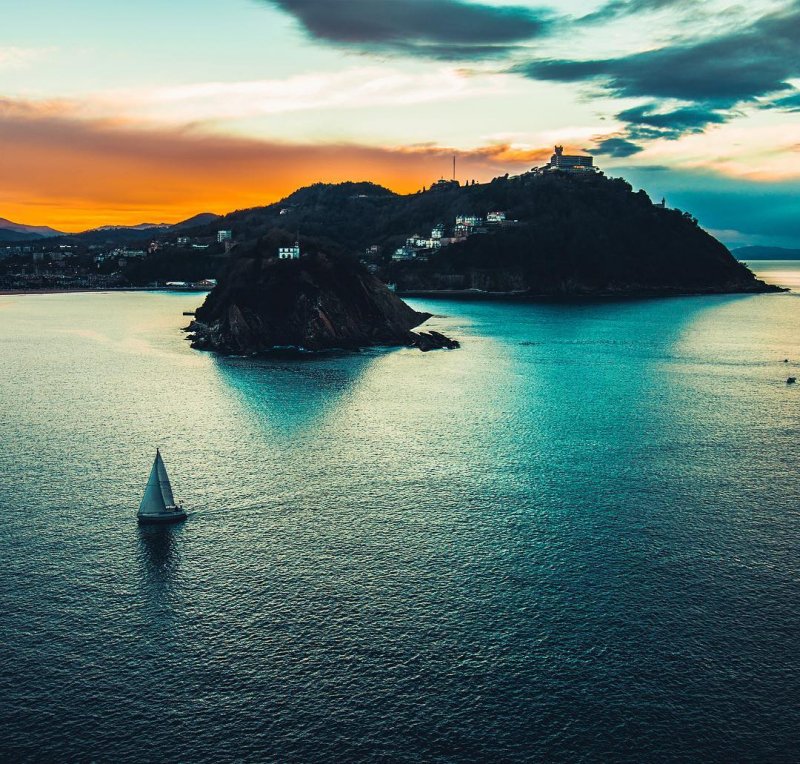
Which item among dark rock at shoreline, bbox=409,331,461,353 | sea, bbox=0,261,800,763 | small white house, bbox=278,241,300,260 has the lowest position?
sea, bbox=0,261,800,763

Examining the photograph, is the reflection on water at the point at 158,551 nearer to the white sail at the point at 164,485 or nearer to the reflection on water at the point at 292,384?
the white sail at the point at 164,485

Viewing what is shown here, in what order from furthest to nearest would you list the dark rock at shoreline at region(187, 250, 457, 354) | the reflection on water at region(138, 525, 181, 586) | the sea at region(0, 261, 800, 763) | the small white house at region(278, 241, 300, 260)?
the small white house at region(278, 241, 300, 260) → the dark rock at shoreline at region(187, 250, 457, 354) → the reflection on water at region(138, 525, 181, 586) → the sea at region(0, 261, 800, 763)

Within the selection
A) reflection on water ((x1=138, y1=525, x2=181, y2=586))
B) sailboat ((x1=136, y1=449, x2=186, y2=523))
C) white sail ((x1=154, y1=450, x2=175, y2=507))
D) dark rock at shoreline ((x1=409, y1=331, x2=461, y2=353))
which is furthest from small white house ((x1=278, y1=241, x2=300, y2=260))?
reflection on water ((x1=138, y1=525, x2=181, y2=586))

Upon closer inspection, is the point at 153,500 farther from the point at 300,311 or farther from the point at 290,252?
the point at 290,252

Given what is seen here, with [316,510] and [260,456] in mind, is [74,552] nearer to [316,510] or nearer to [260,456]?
[316,510]

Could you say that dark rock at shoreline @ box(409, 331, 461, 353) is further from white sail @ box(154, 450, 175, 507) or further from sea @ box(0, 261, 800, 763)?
white sail @ box(154, 450, 175, 507)

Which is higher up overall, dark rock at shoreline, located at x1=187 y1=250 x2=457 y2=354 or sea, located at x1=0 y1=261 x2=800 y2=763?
dark rock at shoreline, located at x1=187 y1=250 x2=457 y2=354

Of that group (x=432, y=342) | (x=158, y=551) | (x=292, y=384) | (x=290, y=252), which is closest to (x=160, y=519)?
(x=158, y=551)
